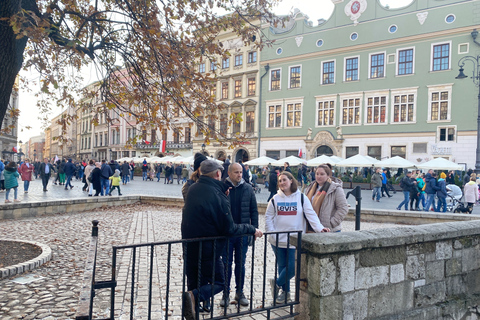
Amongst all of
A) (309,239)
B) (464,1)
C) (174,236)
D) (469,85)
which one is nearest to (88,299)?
(309,239)

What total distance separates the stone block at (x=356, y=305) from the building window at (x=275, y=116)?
34.1 meters

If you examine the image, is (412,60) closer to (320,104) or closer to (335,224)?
(320,104)

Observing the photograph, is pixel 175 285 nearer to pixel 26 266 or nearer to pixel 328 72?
pixel 26 266

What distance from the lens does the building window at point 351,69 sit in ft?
108

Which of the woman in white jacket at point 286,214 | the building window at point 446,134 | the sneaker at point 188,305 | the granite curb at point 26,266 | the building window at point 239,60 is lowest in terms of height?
the granite curb at point 26,266

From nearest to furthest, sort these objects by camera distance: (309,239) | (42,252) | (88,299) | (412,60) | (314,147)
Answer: (88,299) → (309,239) → (42,252) → (412,60) → (314,147)

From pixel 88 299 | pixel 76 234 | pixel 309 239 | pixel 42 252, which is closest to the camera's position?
pixel 88 299

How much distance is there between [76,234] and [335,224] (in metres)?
6.46

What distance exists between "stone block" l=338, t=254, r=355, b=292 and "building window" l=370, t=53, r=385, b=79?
30943 mm

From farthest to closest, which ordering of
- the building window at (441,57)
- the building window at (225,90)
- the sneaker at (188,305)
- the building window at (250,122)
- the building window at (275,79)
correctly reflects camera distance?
1. the building window at (225,90)
2. the building window at (250,122)
3. the building window at (275,79)
4. the building window at (441,57)
5. the sneaker at (188,305)

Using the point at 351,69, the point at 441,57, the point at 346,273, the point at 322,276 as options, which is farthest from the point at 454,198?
the point at 351,69

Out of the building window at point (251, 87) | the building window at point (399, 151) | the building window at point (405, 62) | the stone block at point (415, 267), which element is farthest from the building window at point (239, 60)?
the stone block at point (415, 267)

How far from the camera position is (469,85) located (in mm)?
27438

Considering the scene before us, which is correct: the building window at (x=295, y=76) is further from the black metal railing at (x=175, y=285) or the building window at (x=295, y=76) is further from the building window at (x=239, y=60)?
the black metal railing at (x=175, y=285)
